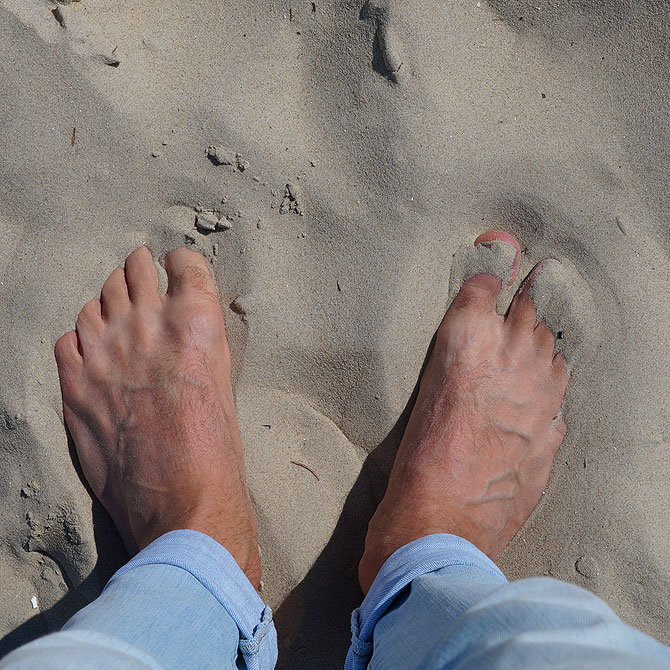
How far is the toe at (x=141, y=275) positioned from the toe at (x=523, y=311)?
102 centimetres

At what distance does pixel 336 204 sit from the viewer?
1.53 metres

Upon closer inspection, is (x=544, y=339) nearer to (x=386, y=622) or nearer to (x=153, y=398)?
(x=386, y=622)

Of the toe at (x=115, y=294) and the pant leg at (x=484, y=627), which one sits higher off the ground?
the pant leg at (x=484, y=627)

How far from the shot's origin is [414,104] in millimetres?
1501

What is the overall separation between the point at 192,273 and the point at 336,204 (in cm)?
43

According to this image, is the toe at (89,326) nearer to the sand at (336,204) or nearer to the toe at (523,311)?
the sand at (336,204)

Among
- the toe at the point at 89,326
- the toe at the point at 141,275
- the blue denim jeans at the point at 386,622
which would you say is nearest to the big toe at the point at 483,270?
the blue denim jeans at the point at 386,622

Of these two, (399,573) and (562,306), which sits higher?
(562,306)

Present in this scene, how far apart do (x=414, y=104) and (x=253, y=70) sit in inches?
17.2

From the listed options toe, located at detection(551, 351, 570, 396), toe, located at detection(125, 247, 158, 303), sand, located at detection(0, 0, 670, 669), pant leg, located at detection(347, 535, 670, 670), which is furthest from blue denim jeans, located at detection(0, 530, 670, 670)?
toe, located at detection(125, 247, 158, 303)

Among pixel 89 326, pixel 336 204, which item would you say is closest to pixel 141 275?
pixel 89 326

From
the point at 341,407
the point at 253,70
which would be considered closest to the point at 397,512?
the point at 341,407

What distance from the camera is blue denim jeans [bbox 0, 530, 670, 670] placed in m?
0.75

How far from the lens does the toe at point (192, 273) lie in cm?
157
